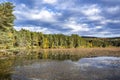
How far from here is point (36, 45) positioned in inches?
5438

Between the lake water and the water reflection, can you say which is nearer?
the water reflection

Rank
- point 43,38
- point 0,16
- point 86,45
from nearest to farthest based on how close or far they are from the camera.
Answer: point 0,16 < point 43,38 < point 86,45

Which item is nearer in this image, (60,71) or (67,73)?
(67,73)

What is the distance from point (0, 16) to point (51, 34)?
347 feet

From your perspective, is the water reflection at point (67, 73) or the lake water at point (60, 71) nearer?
the water reflection at point (67, 73)

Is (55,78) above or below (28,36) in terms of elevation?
below

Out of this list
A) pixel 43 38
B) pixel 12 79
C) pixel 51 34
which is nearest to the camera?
pixel 12 79

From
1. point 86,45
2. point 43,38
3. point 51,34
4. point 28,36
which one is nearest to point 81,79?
point 28,36

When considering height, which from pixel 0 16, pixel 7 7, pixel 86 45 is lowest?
pixel 86 45

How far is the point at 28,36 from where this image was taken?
125312 mm

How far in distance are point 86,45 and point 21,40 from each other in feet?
286

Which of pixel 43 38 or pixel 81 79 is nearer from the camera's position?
pixel 81 79

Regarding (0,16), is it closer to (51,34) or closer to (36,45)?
(36,45)

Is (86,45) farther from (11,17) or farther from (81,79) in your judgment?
(81,79)
